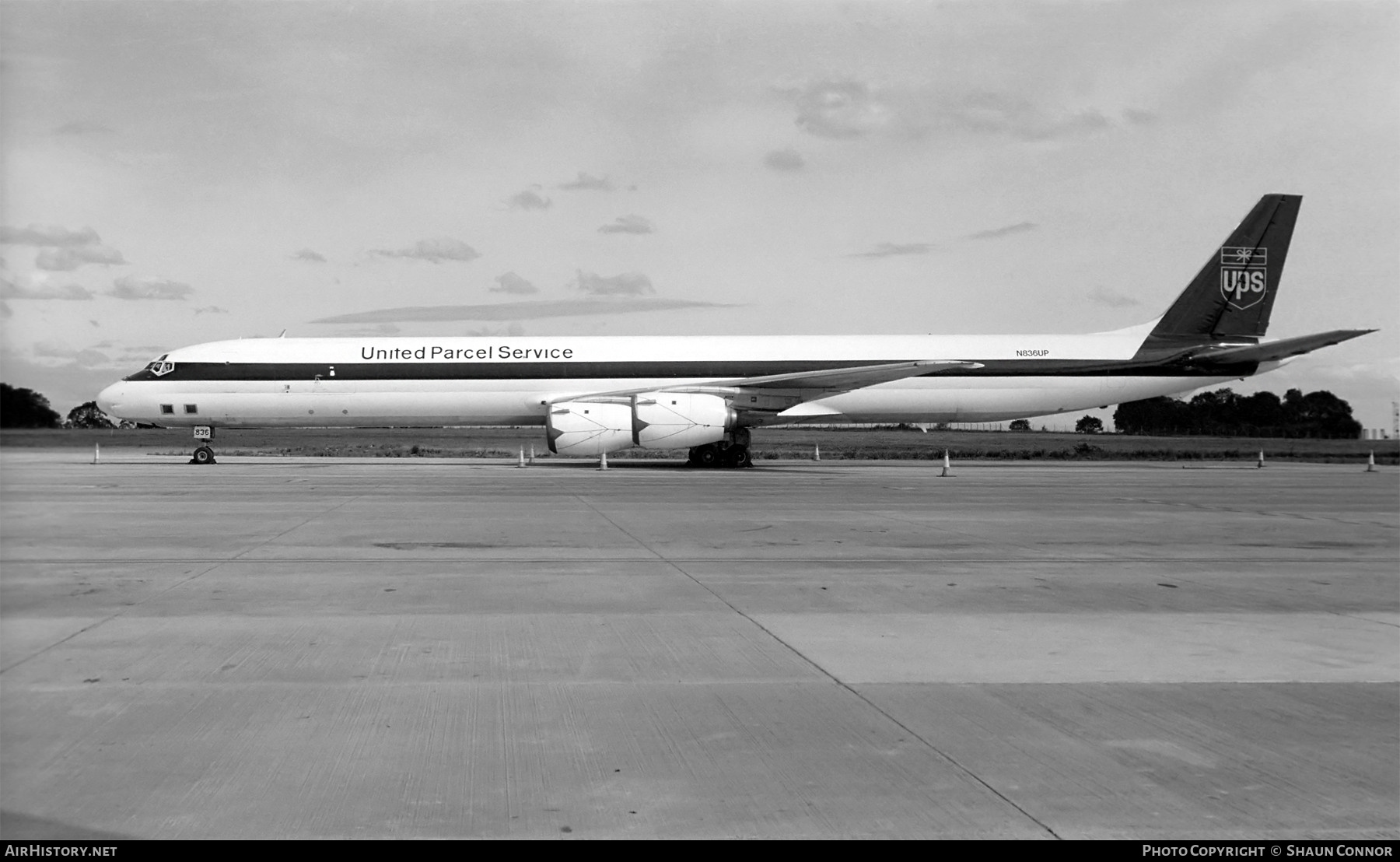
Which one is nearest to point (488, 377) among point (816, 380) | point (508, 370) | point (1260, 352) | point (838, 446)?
point (508, 370)

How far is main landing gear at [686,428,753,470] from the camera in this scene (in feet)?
98.8

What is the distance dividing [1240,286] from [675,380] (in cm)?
1767

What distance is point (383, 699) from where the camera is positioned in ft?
18.5

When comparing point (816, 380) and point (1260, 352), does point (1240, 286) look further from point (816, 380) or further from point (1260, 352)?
point (816, 380)

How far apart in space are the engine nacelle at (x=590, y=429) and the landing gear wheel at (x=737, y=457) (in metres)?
3.49

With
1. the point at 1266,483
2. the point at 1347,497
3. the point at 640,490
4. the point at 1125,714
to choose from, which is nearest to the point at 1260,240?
the point at 1266,483

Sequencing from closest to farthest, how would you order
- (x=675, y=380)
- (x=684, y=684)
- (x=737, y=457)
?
(x=684, y=684) → (x=737, y=457) → (x=675, y=380)

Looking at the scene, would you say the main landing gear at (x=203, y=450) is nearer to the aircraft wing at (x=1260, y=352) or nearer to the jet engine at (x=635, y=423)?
the jet engine at (x=635, y=423)

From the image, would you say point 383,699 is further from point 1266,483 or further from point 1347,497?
point 1266,483

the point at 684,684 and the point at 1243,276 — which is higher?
the point at 1243,276

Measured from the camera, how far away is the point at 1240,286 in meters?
33.6

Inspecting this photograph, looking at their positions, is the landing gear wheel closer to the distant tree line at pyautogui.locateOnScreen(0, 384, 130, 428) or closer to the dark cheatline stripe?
the dark cheatline stripe

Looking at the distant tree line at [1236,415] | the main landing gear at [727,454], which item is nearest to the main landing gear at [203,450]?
the main landing gear at [727,454]

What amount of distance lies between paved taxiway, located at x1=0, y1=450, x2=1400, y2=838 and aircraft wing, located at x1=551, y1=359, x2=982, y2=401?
15.0 meters
